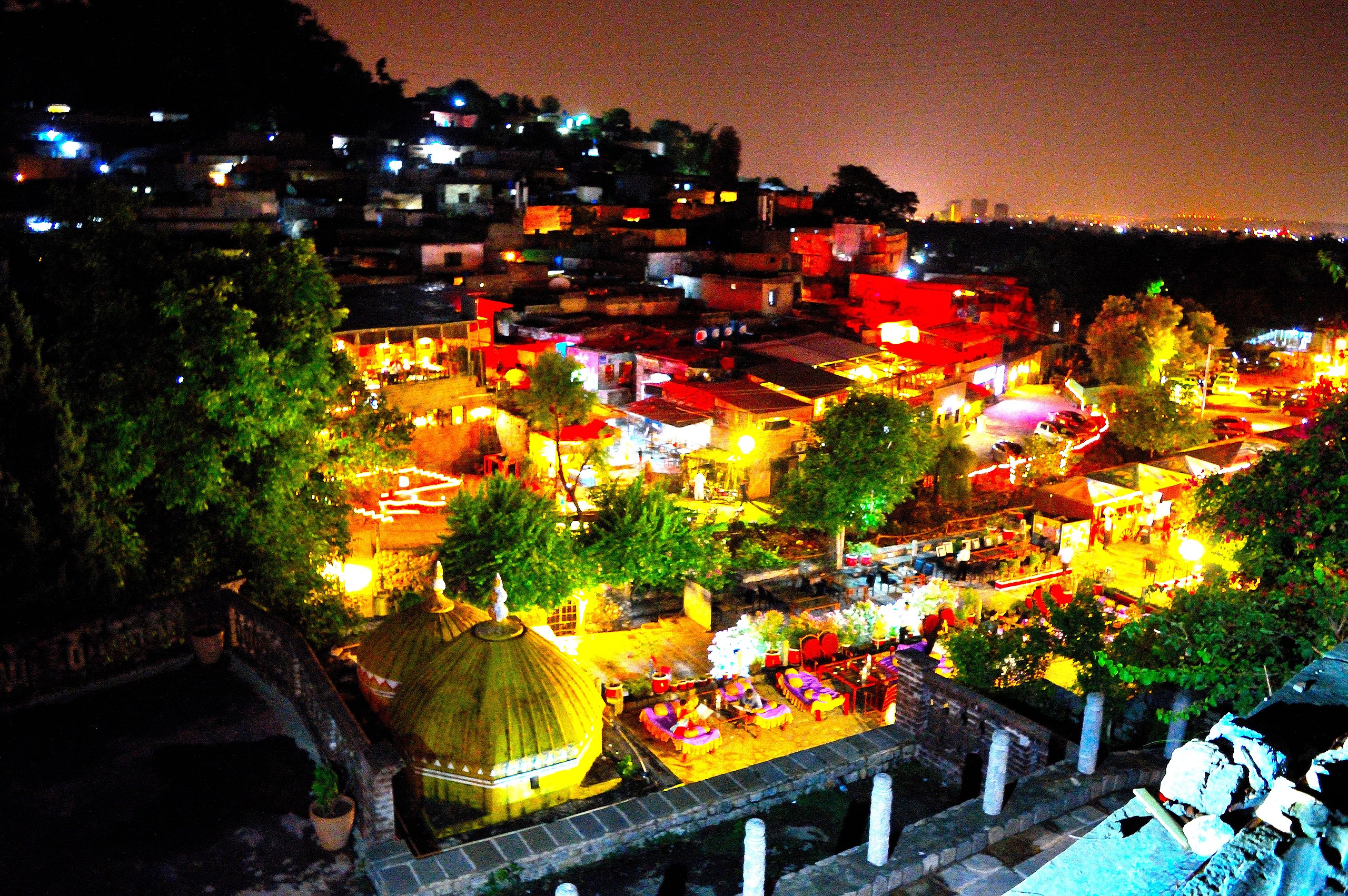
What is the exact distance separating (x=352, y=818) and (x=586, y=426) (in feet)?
80.7

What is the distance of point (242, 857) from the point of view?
8641 mm

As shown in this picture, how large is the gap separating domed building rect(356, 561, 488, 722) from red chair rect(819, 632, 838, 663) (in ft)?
26.4

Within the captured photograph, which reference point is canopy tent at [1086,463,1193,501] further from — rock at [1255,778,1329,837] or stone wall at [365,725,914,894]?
rock at [1255,778,1329,837]

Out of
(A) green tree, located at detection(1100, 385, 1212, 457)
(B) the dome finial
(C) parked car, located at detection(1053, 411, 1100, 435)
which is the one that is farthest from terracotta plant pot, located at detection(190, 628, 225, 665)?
(A) green tree, located at detection(1100, 385, 1212, 457)

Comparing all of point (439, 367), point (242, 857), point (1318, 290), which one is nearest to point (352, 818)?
point (242, 857)

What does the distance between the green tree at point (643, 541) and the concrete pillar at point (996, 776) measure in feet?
46.7

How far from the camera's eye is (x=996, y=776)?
889 centimetres

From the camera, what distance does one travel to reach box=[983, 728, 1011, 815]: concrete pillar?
8.83m

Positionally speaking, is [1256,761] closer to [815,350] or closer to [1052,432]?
[815,350]

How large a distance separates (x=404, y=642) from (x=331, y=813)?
5.16 metres

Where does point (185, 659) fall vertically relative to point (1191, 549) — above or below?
above

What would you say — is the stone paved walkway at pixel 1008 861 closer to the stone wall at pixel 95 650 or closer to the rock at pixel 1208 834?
the rock at pixel 1208 834

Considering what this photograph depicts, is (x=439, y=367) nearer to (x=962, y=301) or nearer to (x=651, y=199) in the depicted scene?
(x=962, y=301)

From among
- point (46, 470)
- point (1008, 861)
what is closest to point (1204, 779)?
point (1008, 861)
